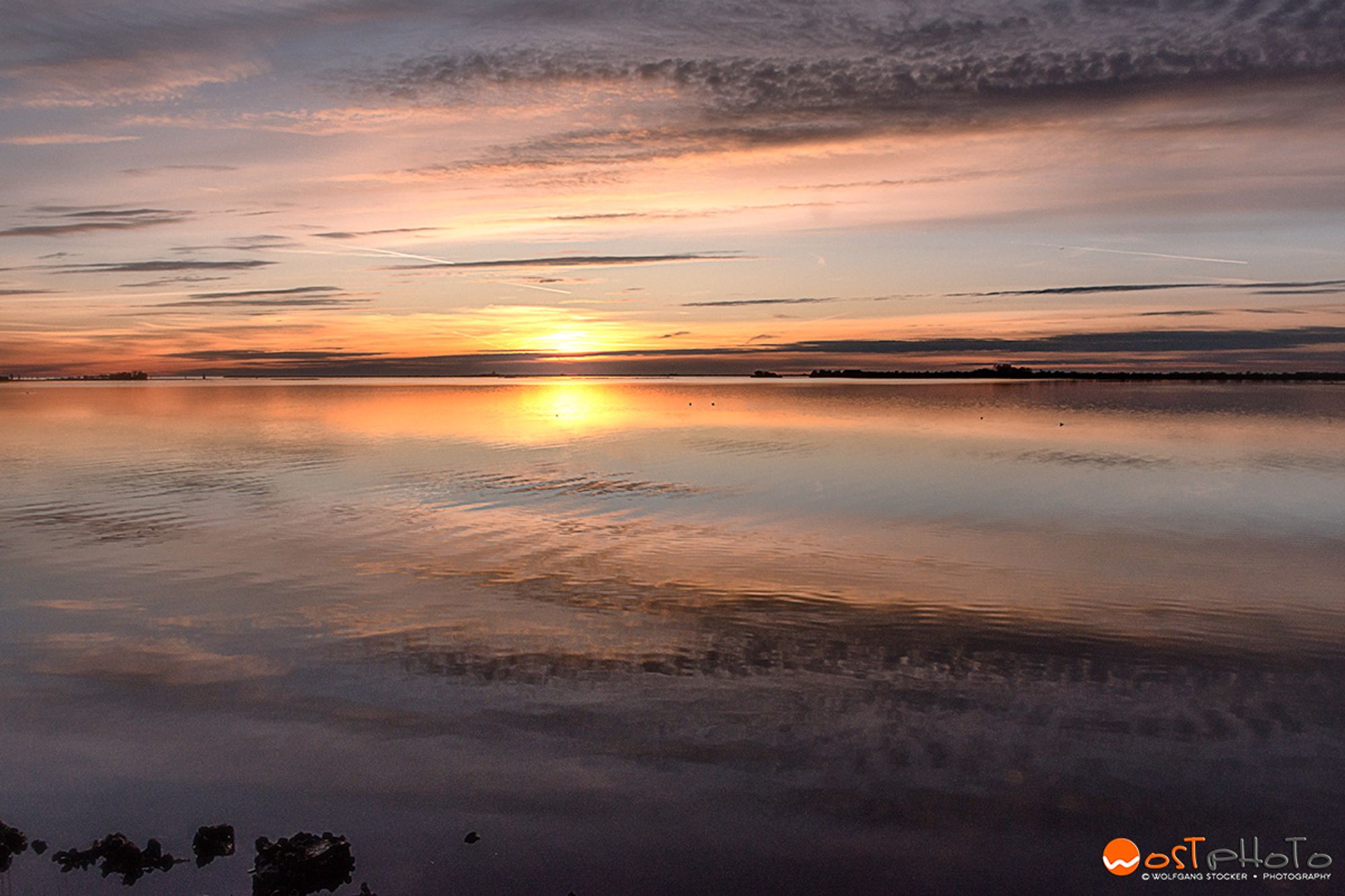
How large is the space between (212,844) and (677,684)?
5.25 meters

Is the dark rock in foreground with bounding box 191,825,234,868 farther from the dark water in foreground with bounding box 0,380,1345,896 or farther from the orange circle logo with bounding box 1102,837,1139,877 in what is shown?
the orange circle logo with bounding box 1102,837,1139,877

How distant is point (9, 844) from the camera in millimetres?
7672

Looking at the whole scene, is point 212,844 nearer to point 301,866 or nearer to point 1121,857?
point 301,866

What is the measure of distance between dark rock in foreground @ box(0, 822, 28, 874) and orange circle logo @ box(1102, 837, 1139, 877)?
28.5 ft

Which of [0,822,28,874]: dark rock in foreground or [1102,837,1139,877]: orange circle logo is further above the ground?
[0,822,28,874]: dark rock in foreground

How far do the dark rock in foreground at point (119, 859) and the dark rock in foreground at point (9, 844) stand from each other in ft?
0.92

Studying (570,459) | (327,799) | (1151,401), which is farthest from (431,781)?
(1151,401)

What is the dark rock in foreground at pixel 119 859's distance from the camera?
24.7 ft

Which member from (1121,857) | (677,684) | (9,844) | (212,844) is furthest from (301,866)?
(1121,857)

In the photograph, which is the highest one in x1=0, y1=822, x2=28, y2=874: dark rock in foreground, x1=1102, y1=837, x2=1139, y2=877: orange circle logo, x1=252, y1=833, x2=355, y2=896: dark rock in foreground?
x1=0, y1=822, x2=28, y2=874: dark rock in foreground

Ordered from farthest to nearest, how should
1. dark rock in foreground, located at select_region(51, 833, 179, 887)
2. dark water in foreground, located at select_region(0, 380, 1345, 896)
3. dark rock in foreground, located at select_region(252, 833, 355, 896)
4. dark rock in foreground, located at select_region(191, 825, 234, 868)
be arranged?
dark water in foreground, located at select_region(0, 380, 1345, 896) → dark rock in foreground, located at select_region(191, 825, 234, 868) → dark rock in foreground, located at select_region(51, 833, 179, 887) → dark rock in foreground, located at select_region(252, 833, 355, 896)

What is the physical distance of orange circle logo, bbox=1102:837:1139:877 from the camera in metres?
7.72

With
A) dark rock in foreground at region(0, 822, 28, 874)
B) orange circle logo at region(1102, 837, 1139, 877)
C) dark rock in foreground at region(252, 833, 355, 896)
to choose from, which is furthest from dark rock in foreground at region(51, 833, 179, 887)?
orange circle logo at region(1102, 837, 1139, 877)

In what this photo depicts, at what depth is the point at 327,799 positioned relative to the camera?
8594 millimetres
